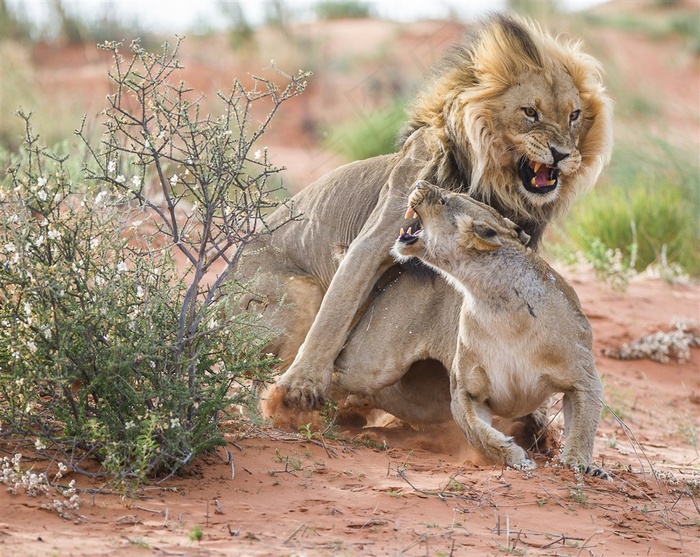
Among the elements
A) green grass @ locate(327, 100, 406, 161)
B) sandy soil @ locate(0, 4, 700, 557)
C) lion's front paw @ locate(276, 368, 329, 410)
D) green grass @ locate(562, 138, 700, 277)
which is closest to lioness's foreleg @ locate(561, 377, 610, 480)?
sandy soil @ locate(0, 4, 700, 557)

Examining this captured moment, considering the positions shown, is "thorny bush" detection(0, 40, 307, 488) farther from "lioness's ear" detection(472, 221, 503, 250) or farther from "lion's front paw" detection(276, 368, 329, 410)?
"lioness's ear" detection(472, 221, 503, 250)

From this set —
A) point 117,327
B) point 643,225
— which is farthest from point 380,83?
point 117,327

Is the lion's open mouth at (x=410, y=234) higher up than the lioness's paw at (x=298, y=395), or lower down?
higher up

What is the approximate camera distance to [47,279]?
Result: 5043 mm

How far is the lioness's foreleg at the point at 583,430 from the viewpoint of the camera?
5773 mm

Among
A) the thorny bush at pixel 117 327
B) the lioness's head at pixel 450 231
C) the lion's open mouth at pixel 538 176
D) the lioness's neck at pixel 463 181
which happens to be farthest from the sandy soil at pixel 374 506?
the lion's open mouth at pixel 538 176

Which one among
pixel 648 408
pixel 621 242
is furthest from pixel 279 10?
pixel 648 408

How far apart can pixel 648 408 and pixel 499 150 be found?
350cm

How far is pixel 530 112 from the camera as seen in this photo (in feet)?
21.3

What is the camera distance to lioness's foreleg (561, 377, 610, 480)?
5.77 meters

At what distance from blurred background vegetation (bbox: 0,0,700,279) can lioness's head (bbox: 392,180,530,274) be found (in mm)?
5202

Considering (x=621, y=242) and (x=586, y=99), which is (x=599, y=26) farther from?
(x=586, y=99)

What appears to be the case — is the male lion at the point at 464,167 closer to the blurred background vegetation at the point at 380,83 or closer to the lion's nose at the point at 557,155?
the lion's nose at the point at 557,155

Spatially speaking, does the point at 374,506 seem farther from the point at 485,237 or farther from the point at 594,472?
the point at 485,237
